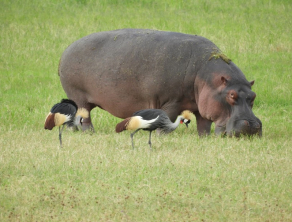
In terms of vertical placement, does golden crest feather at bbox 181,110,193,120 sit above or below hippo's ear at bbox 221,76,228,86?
below

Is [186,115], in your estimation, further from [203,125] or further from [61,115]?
[61,115]

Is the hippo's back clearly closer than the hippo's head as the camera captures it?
No

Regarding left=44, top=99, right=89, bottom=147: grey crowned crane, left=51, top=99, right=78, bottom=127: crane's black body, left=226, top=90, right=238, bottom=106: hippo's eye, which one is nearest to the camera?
A: left=44, top=99, right=89, bottom=147: grey crowned crane

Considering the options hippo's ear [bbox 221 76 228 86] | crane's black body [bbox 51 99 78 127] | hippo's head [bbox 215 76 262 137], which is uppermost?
hippo's ear [bbox 221 76 228 86]

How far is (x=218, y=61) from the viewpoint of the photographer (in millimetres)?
8570

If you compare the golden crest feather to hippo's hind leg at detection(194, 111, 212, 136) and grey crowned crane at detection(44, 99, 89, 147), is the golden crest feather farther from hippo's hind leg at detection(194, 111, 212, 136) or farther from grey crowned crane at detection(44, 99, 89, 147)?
grey crowned crane at detection(44, 99, 89, 147)

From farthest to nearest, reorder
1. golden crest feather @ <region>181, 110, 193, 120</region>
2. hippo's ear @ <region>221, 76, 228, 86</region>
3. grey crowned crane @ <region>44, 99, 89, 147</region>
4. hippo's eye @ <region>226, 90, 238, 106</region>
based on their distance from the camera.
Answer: hippo's ear @ <region>221, 76, 228, 86</region>, hippo's eye @ <region>226, 90, 238, 106</region>, golden crest feather @ <region>181, 110, 193, 120</region>, grey crowned crane @ <region>44, 99, 89, 147</region>

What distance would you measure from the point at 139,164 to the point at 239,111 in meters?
1.98

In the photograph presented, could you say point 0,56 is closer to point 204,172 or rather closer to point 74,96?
point 74,96

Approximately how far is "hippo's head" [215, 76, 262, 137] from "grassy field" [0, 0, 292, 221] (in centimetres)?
15

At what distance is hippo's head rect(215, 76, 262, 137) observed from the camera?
25.6ft

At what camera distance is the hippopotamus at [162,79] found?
26.6ft

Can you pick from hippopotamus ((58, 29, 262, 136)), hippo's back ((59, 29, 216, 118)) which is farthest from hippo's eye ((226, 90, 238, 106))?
hippo's back ((59, 29, 216, 118))

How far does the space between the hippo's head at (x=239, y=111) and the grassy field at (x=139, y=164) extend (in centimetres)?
15
